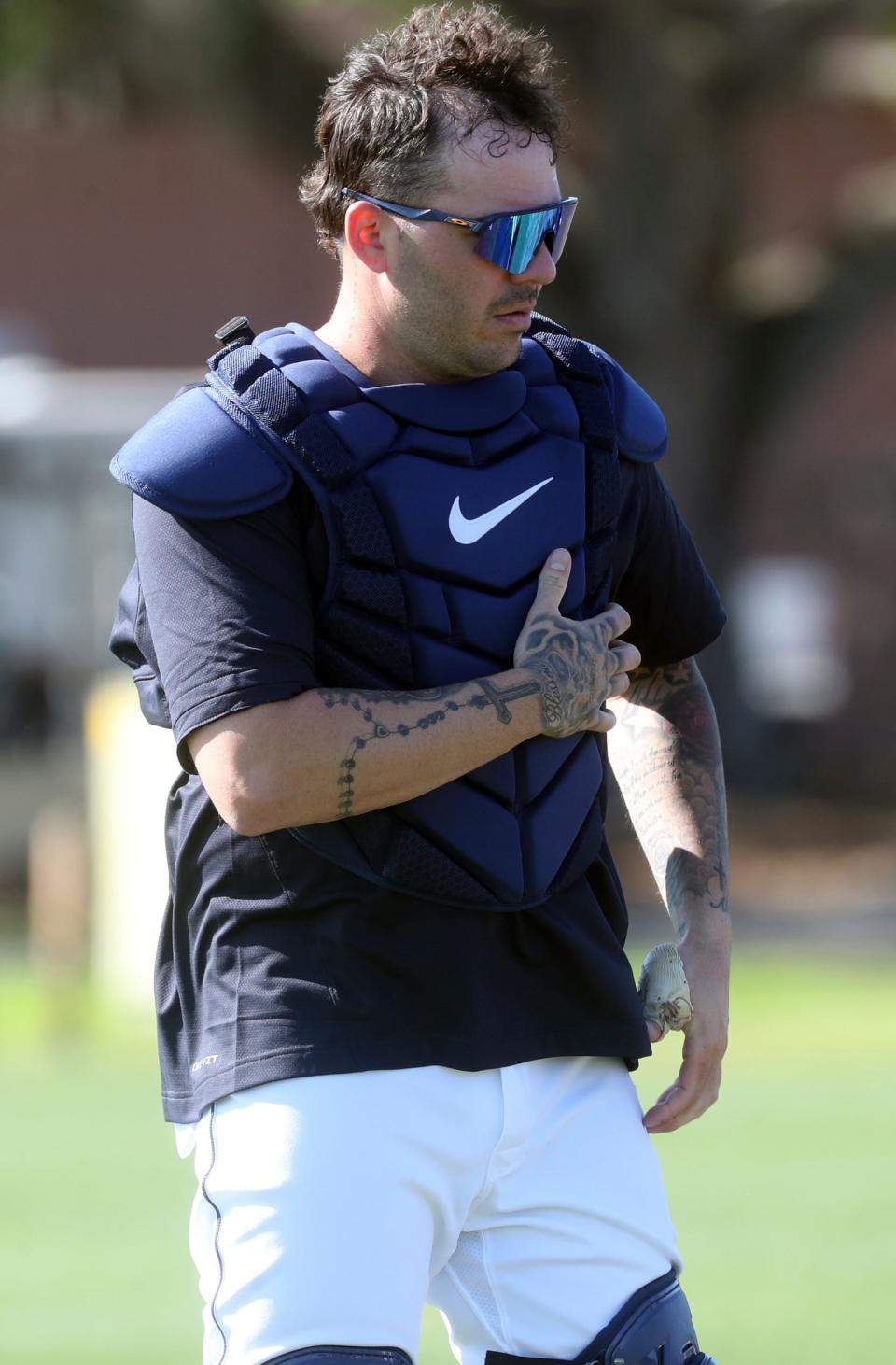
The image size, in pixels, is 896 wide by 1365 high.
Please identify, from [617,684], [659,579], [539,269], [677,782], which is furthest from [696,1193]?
[539,269]

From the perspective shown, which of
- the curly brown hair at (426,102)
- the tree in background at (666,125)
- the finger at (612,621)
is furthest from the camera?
the tree in background at (666,125)

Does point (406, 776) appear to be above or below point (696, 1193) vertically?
above

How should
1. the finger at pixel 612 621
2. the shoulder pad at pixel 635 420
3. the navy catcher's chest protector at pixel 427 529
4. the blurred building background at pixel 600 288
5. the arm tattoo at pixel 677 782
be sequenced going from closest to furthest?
the navy catcher's chest protector at pixel 427 529 < the finger at pixel 612 621 < the shoulder pad at pixel 635 420 < the arm tattoo at pixel 677 782 < the blurred building background at pixel 600 288

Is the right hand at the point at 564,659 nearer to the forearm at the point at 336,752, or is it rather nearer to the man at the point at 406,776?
the man at the point at 406,776

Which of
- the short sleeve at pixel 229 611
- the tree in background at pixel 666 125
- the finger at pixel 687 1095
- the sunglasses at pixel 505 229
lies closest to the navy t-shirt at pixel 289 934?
the short sleeve at pixel 229 611

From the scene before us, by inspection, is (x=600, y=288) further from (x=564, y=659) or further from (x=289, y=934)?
(x=289, y=934)

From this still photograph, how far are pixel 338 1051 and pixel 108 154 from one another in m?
21.0

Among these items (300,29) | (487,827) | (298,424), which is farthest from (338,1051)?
(300,29)

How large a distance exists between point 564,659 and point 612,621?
6.8 inches

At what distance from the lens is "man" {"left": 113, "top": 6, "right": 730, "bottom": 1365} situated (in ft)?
9.34

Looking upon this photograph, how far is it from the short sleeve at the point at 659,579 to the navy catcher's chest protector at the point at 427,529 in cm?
10

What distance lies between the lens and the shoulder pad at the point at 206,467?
2.84 m

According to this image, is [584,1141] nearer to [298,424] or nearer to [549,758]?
[549,758]

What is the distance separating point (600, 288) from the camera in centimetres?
1734
